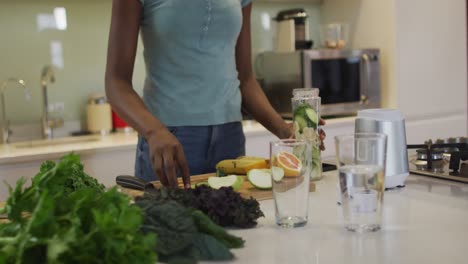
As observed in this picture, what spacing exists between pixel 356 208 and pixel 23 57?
215 centimetres

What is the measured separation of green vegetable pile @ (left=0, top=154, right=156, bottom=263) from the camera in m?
0.71

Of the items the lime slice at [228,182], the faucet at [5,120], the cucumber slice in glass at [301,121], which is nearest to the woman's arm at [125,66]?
the lime slice at [228,182]

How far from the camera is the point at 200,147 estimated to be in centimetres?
164

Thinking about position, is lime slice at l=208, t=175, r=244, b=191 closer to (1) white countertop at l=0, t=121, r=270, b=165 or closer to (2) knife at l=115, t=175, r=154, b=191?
(2) knife at l=115, t=175, r=154, b=191

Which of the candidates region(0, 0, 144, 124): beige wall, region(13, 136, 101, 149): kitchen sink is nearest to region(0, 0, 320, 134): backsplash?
region(0, 0, 144, 124): beige wall

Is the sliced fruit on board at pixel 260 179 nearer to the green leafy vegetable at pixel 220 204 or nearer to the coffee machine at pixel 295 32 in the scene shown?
the green leafy vegetable at pixel 220 204

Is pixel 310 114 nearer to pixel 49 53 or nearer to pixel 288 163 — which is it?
pixel 288 163

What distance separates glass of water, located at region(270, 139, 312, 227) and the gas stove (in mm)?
475

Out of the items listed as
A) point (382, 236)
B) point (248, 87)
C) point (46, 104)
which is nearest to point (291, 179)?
point (382, 236)

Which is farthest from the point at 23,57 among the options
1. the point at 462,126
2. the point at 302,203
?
the point at 462,126

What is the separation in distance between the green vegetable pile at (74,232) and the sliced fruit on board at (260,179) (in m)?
0.54

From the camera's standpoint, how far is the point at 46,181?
0.82m

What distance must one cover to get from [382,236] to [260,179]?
1.26 ft

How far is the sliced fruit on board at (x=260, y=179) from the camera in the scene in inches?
50.9
